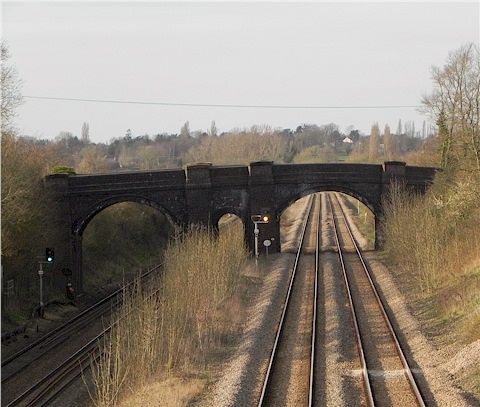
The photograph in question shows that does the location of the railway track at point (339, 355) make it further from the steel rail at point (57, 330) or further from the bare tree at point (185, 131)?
the bare tree at point (185, 131)

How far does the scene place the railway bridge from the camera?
39.8 metres

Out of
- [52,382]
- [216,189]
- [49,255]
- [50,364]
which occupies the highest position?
[216,189]

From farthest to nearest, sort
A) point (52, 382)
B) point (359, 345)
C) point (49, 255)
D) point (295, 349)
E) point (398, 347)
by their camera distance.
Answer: point (49, 255) → point (52, 382) → point (295, 349) → point (359, 345) → point (398, 347)

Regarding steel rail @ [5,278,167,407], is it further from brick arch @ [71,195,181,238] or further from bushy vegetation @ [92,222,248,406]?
brick arch @ [71,195,181,238]

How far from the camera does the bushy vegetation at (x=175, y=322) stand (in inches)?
702

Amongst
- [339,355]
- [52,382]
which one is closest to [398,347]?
[339,355]

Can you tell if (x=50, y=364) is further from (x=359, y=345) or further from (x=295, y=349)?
(x=359, y=345)

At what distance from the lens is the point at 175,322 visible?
2008 cm

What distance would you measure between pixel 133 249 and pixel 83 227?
26.1 ft

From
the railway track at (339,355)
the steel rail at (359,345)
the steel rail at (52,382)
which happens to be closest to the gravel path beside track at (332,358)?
the railway track at (339,355)

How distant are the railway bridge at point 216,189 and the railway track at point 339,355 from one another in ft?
24.1

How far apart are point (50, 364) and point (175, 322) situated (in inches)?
255

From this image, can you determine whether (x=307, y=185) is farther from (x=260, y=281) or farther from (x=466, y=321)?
(x=466, y=321)

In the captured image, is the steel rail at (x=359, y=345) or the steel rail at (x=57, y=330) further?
the steel rail at (x=57, y=330)
